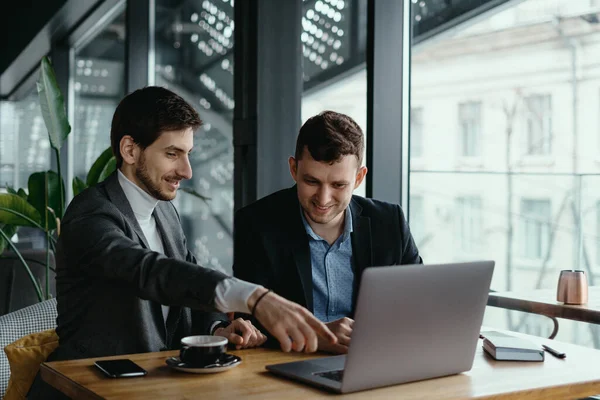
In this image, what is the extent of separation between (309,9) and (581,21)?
1.28m

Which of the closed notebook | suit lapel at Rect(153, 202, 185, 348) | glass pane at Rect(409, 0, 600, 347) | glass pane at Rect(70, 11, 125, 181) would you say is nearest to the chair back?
suit lapel at Rect(153, 202, 185, 348)

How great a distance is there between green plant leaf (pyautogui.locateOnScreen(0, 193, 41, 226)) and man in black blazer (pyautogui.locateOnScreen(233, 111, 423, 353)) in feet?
5.26

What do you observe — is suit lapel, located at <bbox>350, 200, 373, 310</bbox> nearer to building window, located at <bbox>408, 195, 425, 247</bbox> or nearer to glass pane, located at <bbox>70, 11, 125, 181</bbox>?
building window, located at <bbox>408, 195, 425, 247</bbox>

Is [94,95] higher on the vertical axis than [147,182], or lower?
higher

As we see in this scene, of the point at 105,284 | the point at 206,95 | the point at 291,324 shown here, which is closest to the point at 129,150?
the point at 105,284

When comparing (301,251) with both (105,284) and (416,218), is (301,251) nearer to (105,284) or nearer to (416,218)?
(105,284)

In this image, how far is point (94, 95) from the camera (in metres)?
6.48

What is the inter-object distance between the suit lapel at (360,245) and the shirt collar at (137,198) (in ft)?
1.87

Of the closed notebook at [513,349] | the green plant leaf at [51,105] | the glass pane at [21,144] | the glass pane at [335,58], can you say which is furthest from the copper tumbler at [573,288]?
the glass pane at [21,144]

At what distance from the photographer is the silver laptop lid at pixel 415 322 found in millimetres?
1418

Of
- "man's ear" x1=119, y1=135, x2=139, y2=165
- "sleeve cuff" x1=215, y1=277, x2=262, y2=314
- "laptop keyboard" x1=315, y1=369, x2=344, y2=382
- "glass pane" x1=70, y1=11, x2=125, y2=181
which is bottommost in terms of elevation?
"laptop keyboard" x1=315, y1=369, x2=344, y2=382

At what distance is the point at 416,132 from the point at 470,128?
0.21 meters

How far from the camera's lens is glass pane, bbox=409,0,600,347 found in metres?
2.55

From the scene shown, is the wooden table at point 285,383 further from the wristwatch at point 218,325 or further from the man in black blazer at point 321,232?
the man in black blazer at point 321,232
